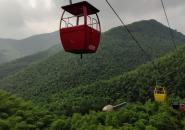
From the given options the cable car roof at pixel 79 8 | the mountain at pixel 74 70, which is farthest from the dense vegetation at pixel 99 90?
the cable car roof at pixel 79 8

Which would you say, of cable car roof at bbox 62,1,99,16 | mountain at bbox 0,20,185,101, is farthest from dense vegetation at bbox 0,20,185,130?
cable car roof at bbox 62,1,99,16

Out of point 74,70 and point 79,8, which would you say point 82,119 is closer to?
point 79,8

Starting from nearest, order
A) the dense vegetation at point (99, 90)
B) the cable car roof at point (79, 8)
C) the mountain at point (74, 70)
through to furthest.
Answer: the cable car roof at point (79, 8) < the dense vegetation at point (99, 90) < the mountain at point (74, 70)

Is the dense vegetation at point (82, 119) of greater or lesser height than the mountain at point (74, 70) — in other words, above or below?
below

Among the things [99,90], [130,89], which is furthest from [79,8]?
[99,90]

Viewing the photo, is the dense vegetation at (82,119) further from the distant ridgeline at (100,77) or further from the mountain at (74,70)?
the mountain at (74,70)

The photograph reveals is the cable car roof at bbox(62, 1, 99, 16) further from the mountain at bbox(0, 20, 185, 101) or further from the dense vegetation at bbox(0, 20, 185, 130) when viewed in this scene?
the mountain at bbox(0, 20, 185, 101)

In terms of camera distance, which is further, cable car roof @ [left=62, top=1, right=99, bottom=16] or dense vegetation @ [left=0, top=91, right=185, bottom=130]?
dense vegetation @ [left=0, top=91, right=185, bottom=130]
